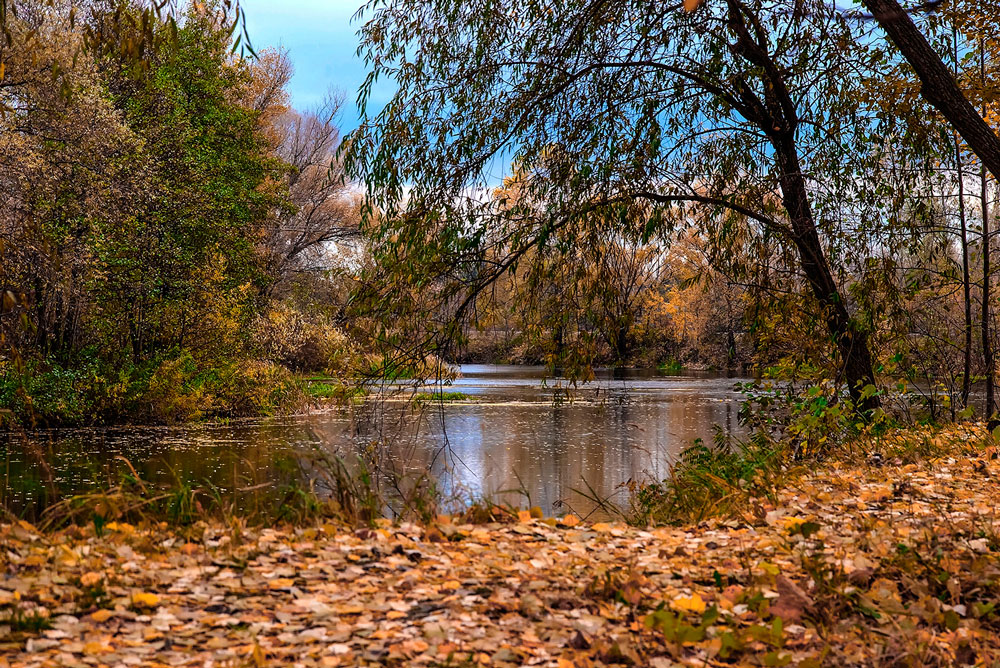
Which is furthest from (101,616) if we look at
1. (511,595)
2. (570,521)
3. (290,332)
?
(290,332)

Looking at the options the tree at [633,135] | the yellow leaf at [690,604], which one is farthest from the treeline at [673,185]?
the yellow leaf at [690,604]

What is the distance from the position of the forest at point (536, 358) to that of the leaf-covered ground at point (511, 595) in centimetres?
2

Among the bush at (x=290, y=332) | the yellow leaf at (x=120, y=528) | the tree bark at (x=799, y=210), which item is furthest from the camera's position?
the bush at (x=290, y=332)

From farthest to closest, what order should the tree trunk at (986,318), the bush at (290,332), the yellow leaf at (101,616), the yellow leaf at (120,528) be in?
the bush at (290,332), the tree trunk at (986,318), the yellow leaf at (120,528), the yellow leaf at (101,616)

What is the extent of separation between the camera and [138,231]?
15.4 m

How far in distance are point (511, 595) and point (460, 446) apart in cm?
1037

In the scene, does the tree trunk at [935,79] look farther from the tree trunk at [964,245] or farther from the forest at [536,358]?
the tree trunk at [964,245]

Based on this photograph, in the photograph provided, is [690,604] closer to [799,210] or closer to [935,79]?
[935,79]

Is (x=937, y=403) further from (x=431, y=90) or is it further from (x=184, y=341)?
(x=184, y=341)

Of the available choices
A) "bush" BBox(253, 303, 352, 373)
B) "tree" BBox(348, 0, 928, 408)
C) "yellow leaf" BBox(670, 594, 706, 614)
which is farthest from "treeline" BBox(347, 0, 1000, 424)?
"bush" BBox(253, 303, 352, 373)

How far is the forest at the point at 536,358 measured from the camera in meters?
3.39

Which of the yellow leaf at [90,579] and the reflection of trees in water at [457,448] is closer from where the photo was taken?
the yellow leaf at [90,579]

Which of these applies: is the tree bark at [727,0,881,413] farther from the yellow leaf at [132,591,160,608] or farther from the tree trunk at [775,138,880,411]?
the yellow leaf at [132,591,160,608]

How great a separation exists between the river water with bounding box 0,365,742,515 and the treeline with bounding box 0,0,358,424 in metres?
0.99
